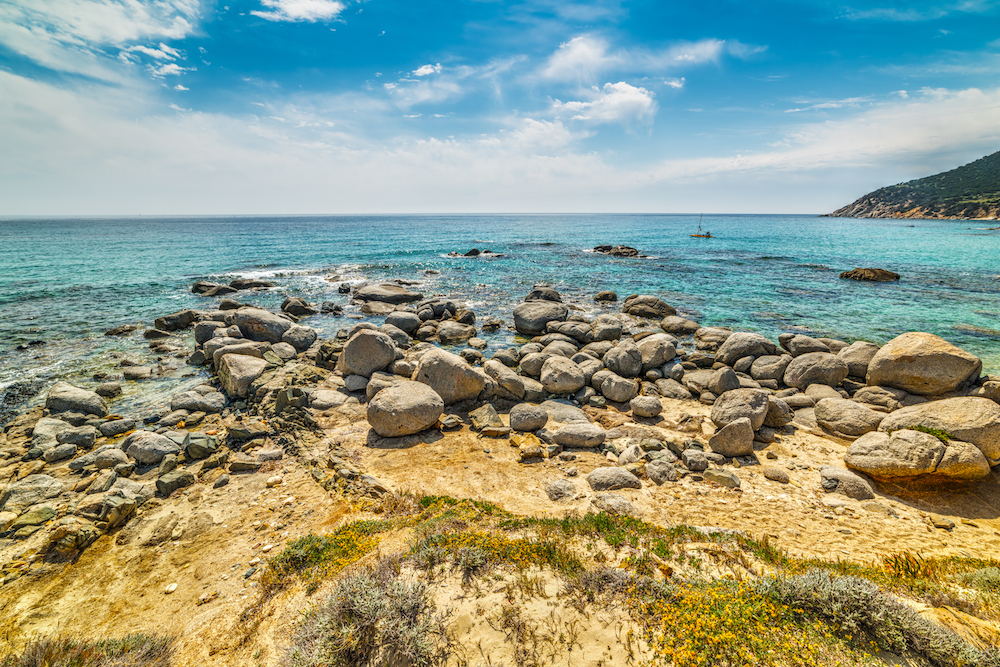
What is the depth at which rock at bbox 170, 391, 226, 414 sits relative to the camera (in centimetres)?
1170

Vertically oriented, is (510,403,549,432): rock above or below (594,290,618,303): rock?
below

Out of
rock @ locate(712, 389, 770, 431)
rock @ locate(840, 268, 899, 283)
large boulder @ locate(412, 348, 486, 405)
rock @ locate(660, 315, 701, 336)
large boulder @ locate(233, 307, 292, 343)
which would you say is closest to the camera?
rock @ locate(712, 389, 770, 431)

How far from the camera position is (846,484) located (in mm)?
8250

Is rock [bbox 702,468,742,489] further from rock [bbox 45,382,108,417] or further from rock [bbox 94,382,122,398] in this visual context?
rock [bbox 94,382,122,398]

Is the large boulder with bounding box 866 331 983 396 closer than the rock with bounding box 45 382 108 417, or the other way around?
the large boulder with bounding box 866 331 983 396

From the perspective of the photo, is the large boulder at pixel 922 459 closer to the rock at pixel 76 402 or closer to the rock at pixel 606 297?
the rock at pixel 606 297

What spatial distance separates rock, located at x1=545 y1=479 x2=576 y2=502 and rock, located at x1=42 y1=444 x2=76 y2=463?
11.5 metres

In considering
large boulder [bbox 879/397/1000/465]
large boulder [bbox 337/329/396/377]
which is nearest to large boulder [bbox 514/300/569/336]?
large boulder [bbox 337/329/396/377]

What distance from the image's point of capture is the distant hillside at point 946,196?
362 feet

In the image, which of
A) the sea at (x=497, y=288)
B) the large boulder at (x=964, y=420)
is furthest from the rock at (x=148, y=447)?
the large boulder at (x=964, y=420)

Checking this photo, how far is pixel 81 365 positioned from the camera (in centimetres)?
1520

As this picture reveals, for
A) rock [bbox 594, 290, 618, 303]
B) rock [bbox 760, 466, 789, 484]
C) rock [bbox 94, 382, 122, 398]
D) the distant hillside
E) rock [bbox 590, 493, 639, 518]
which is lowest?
rock [bbox 760, 466, 789, 484]

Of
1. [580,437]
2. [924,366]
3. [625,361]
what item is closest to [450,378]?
[580,437]

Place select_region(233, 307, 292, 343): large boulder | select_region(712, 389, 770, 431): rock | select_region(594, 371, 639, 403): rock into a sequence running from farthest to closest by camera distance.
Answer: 1. select_region(233, 307, 292, 343): large boulder
2. select_region(594, 371, 639, 403): rock
3. select_region(712, 389, 770, 431): rock
